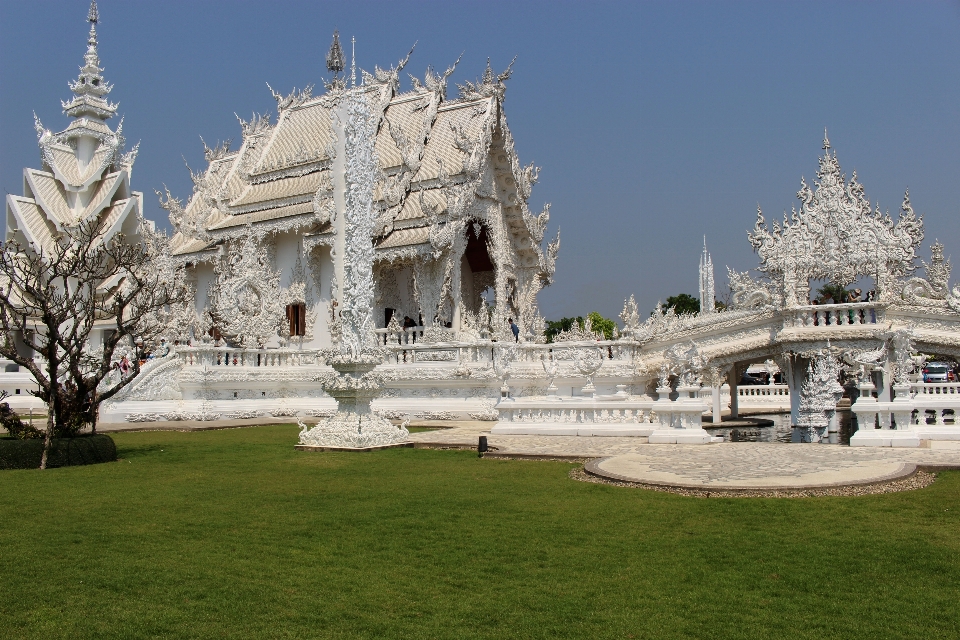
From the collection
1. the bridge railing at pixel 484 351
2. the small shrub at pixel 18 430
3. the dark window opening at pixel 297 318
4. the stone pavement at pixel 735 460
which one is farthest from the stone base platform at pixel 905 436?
the dark window opening at pixel 297 318

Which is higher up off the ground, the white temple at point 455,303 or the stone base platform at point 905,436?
the white temple at point 455,303

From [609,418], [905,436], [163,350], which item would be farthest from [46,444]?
[163,350]

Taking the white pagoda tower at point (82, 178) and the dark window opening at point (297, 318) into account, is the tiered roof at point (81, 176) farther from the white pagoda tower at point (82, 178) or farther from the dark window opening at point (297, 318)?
the dark window opening at point (297, 318)

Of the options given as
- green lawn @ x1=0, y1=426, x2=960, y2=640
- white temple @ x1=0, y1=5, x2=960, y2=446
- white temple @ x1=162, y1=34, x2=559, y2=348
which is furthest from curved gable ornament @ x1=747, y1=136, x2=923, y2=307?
green lawn @ x1=0, y1=426, x2=960, y2=640

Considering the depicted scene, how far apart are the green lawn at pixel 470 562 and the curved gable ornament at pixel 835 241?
9317 mm

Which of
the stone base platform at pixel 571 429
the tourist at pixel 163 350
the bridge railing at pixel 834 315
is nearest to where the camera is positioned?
the stone base platform at pixel 571 429

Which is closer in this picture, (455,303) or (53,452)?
(53,452)

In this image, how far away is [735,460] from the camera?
9320mm

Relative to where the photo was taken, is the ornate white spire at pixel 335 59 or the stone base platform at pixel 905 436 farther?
the ornate white spire at pixel 335 59

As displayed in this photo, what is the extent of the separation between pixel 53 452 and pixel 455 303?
41.0 ft

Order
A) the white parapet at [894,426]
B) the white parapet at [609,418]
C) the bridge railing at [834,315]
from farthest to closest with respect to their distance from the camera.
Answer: the bridge railing at [834,315] → the white parapet at [609,418] → the white parapet at [894,426]

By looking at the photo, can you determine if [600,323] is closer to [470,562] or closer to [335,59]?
[335,59]

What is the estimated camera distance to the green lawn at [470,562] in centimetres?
404

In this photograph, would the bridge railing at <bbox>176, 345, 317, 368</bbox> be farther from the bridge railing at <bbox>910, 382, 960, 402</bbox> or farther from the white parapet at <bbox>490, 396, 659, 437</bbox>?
the bridge railing at <bbox>910, 382, 960, 402</bbox>
